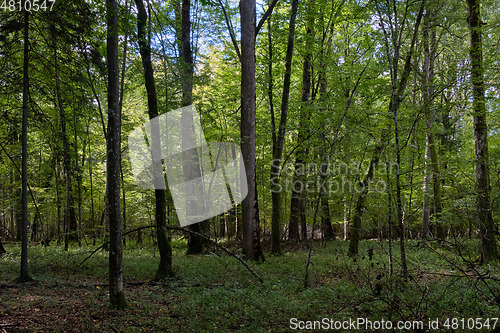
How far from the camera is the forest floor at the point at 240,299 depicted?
429 centimetres

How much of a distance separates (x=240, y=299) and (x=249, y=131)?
5021 mm

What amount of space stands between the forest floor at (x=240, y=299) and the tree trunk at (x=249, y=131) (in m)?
1.18

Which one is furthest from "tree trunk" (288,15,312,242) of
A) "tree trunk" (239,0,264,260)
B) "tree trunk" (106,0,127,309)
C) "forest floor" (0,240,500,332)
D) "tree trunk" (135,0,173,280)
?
"tree trunk" (106,0,127,309)

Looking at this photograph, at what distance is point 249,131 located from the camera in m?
9.29

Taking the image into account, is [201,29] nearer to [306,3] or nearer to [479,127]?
[306,3]

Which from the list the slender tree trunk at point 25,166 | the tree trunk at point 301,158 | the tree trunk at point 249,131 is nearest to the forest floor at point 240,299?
the slender tree trunk at point 25,166

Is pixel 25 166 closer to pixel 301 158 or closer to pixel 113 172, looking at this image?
pixel 113 172

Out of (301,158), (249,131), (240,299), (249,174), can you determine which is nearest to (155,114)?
Answer: (249,131)

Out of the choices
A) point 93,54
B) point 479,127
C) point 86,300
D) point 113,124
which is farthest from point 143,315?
point 479,127

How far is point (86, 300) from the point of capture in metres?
5.52

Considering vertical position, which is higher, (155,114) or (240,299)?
(155,114)

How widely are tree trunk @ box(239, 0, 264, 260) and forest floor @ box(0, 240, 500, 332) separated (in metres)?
1.18

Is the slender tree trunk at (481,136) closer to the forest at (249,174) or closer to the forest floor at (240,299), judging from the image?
the forest at (249,174)

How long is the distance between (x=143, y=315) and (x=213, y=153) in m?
11.5
